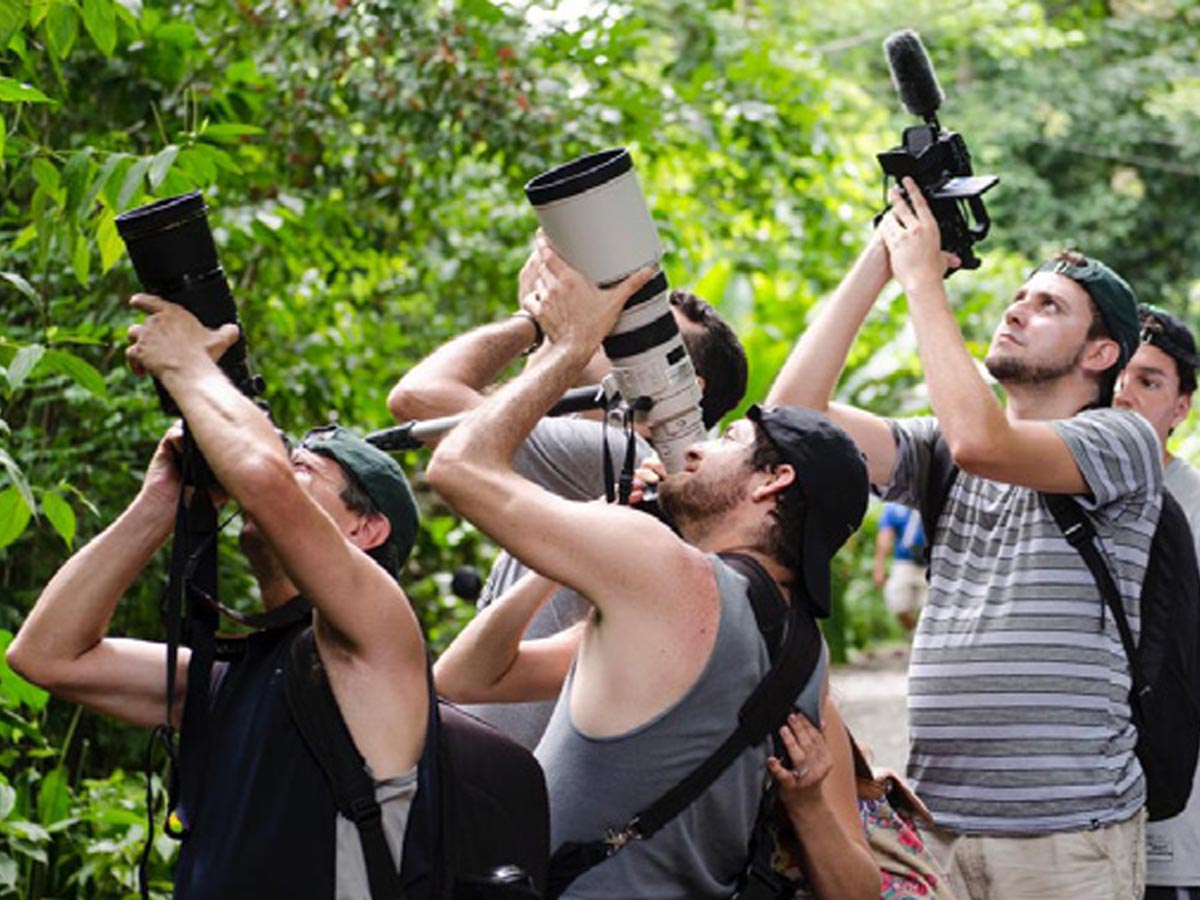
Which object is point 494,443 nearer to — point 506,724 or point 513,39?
point 506,724

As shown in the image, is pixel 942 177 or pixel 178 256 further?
pixel 942 177

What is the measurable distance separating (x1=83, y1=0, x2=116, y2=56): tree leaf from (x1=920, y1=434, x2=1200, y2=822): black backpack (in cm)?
213

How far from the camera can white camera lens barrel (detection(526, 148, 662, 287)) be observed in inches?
120

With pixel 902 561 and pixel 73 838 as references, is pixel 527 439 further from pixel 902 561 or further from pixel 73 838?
pixel 902 561

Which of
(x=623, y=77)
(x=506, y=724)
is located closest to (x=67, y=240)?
(x=506, y=724)

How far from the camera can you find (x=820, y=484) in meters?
3.25

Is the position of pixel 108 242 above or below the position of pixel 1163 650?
above

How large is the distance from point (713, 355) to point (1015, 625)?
85cm

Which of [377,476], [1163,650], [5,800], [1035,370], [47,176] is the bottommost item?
[1163,650]

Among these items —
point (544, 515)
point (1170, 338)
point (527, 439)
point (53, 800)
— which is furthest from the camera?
point (53, 800)

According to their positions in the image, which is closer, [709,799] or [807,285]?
[709,799]

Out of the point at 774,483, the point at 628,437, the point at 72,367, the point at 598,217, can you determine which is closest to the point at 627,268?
the point at 598,217

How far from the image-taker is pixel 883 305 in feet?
39.9

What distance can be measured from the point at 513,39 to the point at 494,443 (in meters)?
4.12
